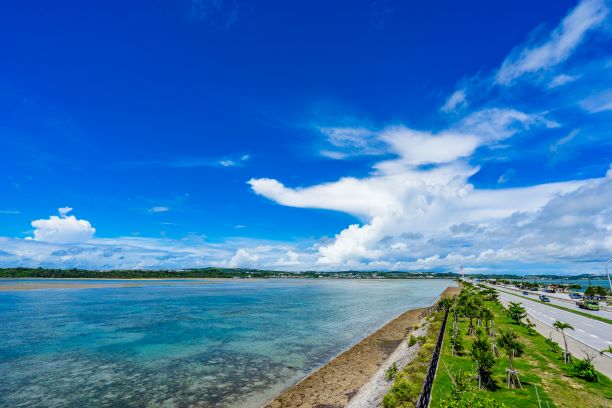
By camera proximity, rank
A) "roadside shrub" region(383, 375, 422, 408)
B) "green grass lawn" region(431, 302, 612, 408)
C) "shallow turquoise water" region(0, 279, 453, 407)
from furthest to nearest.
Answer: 1. "shallow turquoise water" region(0, 279, 453, 407)
2. "roadside shrub" region(383, 375, 422, 408)
3. "green grass lawn" region(431, 302, 612, 408)

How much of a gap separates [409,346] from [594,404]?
19.2 meters

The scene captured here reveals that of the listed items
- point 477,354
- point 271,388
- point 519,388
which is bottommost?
point 271,388

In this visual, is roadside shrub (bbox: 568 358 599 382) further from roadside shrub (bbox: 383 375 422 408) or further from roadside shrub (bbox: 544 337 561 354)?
roadside shrub (bbox: 383 375 422 408)

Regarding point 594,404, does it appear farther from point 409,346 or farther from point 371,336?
point 371,336

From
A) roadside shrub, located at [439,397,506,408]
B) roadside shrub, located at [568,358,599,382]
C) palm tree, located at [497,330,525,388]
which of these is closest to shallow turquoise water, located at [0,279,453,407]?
roadside shrub, located at [439,397,506,408]

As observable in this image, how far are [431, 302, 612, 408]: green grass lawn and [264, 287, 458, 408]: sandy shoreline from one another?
21.5 feet

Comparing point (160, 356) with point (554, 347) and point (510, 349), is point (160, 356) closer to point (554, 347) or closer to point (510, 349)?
point (510, 349)

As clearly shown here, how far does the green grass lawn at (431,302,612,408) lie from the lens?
15648 mm

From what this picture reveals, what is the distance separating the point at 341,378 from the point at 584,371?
1579cm

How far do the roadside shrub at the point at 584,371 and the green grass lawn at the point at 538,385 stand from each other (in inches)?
13.5

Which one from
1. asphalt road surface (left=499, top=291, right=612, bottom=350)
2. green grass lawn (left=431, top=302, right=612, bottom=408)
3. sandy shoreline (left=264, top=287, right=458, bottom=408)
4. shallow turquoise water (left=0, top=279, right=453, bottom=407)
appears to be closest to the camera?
green grass lawn (left=431, top=302, right=612, bottom=408)

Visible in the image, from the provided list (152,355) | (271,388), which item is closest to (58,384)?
(152,355)

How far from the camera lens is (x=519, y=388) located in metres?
17.9

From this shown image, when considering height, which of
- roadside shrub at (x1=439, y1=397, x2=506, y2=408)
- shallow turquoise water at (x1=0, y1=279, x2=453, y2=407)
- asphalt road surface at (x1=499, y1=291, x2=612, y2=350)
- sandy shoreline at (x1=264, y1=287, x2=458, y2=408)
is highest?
roadside shrub at (x1=439, y1=397, x2=506, y2=408)
